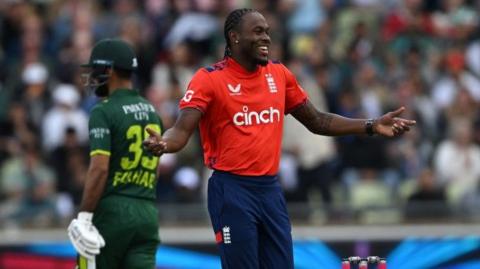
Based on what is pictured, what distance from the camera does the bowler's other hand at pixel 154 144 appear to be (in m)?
7.73

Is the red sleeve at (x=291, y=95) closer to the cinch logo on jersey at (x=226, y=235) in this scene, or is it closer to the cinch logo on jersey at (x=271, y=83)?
the cinch logo on jersey at (x=271, y=83)

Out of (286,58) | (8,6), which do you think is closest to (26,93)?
(8,6)

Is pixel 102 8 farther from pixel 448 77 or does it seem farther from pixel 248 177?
pixel 248 177

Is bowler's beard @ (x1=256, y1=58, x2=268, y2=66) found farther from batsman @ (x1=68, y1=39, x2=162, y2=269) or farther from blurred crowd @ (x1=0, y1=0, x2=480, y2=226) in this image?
blurred crowd @ (x1=0, y1=0, x2=480, y2=226)

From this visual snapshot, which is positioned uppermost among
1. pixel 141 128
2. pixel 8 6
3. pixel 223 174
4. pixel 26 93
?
pixel 8 6

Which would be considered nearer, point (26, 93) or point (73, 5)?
point (26, 93)

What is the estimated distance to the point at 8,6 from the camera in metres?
16.7

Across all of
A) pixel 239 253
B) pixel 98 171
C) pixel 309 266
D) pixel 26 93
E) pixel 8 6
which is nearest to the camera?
pixel 239 253

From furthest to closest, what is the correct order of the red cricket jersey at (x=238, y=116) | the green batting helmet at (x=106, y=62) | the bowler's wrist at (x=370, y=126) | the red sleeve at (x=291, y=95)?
the green batting helmet at (x=106, y=62) < the red sleeve at (x=291, y=95) < the bowler's wrist at (x=370, y=126) < the red cricket jersey at (x=238, y=116)

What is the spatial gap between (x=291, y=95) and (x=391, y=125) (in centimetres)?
72

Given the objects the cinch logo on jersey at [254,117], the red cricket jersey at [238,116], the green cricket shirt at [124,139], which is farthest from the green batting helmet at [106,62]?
the cinch logo on jersey at [254,117]

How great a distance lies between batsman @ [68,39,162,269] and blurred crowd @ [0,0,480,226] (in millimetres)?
3847

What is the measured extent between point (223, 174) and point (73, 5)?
349 inches

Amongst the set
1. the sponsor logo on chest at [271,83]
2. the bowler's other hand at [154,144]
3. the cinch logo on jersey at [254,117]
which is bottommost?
the bowler's other hand at [154,144]
